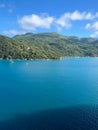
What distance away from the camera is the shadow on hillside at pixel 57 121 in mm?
→ 58969

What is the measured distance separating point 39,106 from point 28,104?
15.4ft

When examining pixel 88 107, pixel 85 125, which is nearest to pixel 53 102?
A: pixel 88 107

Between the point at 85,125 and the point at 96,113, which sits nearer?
the point at 85,125

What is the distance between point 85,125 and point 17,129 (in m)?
17.7

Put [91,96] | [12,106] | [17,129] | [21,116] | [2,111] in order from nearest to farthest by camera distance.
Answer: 1. [17,129]
2. [21,116]
3. [2,111]
4. [12,106]
5. [91,96]

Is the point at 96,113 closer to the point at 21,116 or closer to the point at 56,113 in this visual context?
the point at 56,113

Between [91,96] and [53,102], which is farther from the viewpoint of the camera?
[91,96]

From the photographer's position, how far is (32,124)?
200 ft

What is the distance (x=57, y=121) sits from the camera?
63.1 metres

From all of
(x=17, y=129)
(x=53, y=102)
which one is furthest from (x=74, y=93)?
(x=17, y=129)

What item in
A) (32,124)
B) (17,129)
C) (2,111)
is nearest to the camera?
(17,129)

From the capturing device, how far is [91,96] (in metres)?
96.1

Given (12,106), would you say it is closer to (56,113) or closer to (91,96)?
(56,113)

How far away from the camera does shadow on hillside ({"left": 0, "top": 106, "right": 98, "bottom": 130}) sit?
193ft
